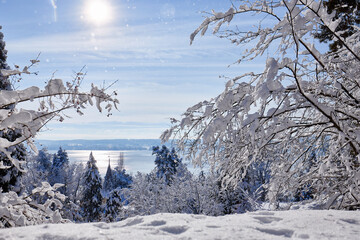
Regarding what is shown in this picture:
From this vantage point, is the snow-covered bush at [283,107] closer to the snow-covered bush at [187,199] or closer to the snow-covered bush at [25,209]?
the snow-covered bush at [25,209]

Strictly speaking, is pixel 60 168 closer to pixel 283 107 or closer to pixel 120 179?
pixel 120 179

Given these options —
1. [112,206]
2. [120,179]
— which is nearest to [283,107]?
[112,206]

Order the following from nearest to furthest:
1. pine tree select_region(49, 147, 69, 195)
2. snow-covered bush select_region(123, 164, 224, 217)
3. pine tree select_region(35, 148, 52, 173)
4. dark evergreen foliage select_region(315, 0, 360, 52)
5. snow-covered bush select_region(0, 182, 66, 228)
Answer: snow-covered bush select_region(0, 182, 66, 228) < dark evergreen foliage select_region(315, 0, 360, 52) < snow-covered bush select_region(123, 164, 224, 217) < pine tree select_region(35, 148, 52, 173) < pine tree select_region(49, 147, 69, 195)

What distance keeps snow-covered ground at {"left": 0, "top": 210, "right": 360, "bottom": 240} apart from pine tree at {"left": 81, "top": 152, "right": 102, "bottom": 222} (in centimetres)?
3055

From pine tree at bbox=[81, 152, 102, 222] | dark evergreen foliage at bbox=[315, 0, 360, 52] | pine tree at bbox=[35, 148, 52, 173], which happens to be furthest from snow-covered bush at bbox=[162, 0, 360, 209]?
pine tree at bbox=[35, 148, 52, 173]

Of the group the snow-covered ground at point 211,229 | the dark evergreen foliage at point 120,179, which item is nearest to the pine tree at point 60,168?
the dark evergreen foliage at point 120,179

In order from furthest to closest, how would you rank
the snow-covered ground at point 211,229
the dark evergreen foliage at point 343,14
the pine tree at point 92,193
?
the pine tree at point 92,193, the dark evergreen foliage at point 343,14, the snow-covered ground at point 211,229

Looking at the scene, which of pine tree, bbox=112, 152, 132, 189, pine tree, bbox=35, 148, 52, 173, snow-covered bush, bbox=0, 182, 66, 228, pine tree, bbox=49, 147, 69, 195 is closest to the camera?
snow-covered bush, bbox=0, 182, 66, 228

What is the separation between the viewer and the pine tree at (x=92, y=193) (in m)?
31.5

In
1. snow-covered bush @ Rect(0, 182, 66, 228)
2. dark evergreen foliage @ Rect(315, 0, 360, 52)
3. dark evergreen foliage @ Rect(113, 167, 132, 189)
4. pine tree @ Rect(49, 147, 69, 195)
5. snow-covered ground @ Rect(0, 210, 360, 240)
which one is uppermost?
dark evergreen foliage @ Rect(315, 0, 360, 52)

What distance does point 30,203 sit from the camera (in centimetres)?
364

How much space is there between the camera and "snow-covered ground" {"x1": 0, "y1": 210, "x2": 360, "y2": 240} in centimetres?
206

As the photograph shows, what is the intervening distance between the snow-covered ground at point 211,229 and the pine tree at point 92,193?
30.6 meters

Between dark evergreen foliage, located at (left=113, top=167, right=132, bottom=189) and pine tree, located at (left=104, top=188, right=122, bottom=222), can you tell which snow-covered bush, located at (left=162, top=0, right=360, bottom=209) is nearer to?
pine tree, located at (left=104, top=188, right=122, bottom=222)
